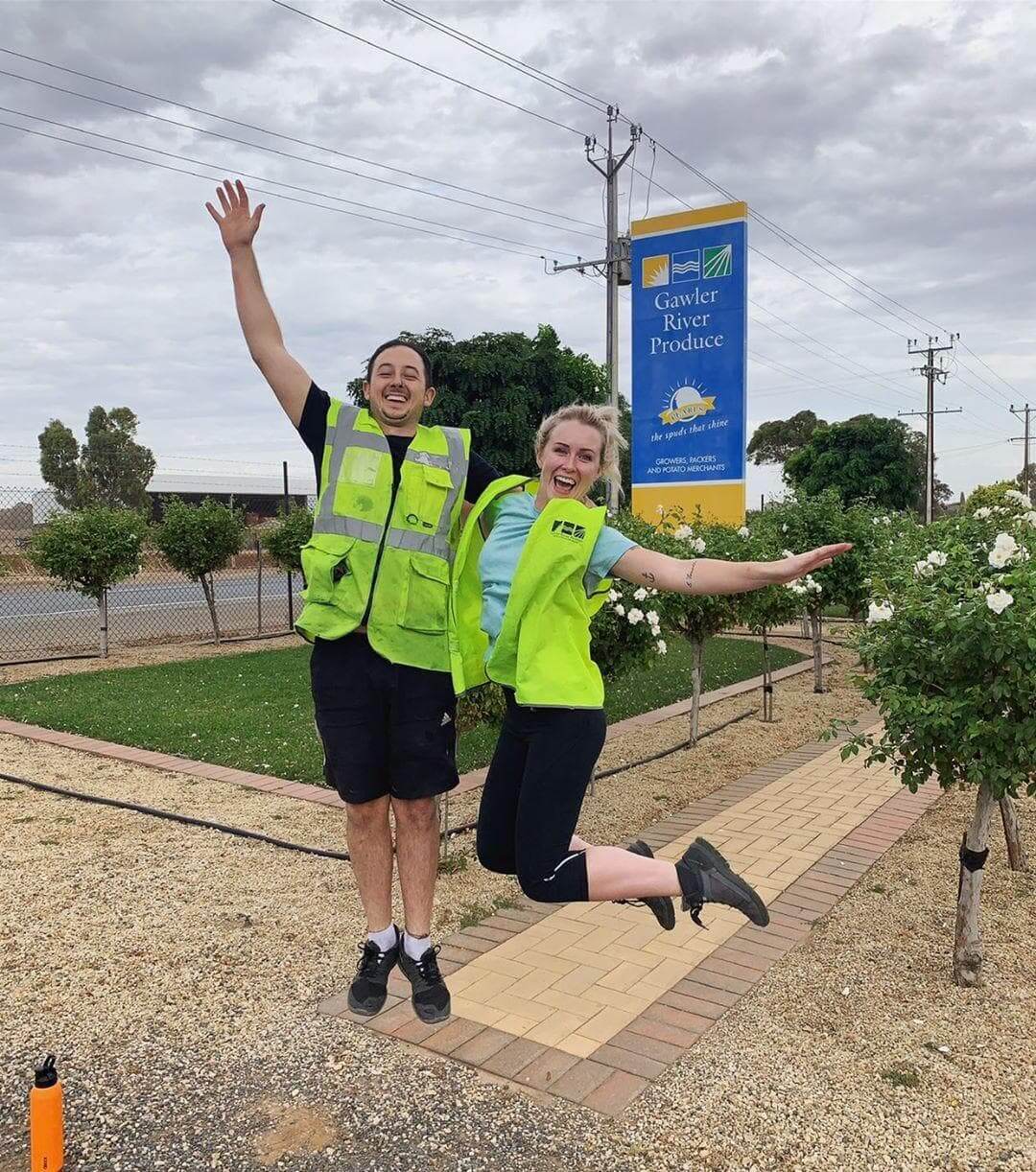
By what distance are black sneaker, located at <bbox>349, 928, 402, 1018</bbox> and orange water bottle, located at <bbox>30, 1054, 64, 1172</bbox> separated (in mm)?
864

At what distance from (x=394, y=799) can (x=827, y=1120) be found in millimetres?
1476

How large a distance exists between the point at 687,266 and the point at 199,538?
23.1ft

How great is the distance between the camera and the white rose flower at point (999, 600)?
2.91m

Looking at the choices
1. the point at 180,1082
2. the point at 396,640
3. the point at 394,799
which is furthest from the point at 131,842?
the point at 396,640

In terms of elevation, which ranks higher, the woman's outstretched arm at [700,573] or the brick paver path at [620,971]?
the woman's outstretched arm at [700,573]

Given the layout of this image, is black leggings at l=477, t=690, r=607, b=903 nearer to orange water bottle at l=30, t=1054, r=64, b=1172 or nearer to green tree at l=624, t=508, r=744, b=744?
orange water bottle at l=30, t=1054, r=64, b=1172

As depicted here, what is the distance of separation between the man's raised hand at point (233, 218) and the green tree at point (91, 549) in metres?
9.24

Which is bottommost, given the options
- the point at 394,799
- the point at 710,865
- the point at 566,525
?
the point at 710,865

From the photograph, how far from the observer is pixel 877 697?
3.35 metres

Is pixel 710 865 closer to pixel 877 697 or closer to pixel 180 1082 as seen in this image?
pixel 877 697

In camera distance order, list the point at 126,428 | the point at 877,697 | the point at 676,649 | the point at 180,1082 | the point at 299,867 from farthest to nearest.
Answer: the point at 126,428, the point at 676,649, the point at 299,867, the point at 877,697, the point at 180,1082

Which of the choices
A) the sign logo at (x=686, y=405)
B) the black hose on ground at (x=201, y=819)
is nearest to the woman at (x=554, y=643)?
the black hose on ground at (x=201, y=819)

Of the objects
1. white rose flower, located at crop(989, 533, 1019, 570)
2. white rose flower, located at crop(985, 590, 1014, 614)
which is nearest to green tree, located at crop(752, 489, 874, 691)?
white rose flower, located at crop(989, 533, 1019, 570)

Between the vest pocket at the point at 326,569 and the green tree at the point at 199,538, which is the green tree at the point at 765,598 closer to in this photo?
the vest pocket at the point at 326,569
